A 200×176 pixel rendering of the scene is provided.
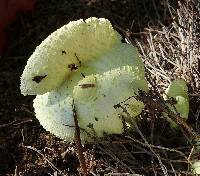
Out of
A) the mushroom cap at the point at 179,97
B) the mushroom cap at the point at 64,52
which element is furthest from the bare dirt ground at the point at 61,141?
the mushroom cap at the point at 64,52

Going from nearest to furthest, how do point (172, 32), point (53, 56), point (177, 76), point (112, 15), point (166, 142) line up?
point (53, 56), point (166, 142), point (177, 76), point (172, 32), point (112, 15)

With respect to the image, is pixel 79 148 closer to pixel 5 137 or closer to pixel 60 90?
pixel 60 90

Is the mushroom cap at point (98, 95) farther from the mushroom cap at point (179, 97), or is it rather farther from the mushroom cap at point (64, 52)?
the mushroom cap at point (179, 97)

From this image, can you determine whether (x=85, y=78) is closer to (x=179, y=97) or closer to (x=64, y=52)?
(x=64, y=52)

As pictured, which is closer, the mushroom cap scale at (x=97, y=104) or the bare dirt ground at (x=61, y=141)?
the mushroom cap scale at (x=97, y=104)

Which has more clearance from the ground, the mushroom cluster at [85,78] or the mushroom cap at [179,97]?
the mushroom cluster at [85,78]

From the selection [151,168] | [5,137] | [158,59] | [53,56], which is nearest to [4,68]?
[5,137]
